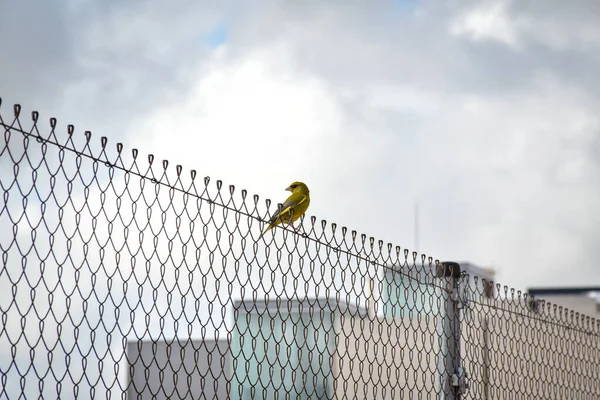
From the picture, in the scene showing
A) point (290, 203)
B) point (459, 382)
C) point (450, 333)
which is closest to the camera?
point (290, 203)

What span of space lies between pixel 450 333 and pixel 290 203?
3.92ft

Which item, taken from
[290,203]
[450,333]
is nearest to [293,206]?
[290,203]

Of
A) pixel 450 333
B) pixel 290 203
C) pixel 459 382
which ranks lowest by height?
pixel 459 382

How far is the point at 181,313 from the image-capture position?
10.2 ft

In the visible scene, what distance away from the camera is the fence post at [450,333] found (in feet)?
Answer: 15.6

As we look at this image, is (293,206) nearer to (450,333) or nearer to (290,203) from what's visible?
(290,203)

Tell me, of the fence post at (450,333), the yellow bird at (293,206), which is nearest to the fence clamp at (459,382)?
the fence post at (450,333)

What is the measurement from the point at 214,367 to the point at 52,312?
1040 centimetres

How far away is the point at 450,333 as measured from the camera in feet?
15.9

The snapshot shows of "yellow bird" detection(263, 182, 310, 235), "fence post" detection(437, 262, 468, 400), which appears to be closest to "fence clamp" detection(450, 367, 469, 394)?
"fence post" detection(437, 262, 468, 400)

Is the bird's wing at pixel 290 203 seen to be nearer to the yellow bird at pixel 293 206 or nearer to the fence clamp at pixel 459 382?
the yellow bird at pixel 293 206

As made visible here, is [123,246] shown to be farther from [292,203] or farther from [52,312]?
[292,203]

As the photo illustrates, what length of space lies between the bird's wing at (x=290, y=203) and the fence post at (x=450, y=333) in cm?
83

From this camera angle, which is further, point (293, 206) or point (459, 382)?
point (459, 382)
